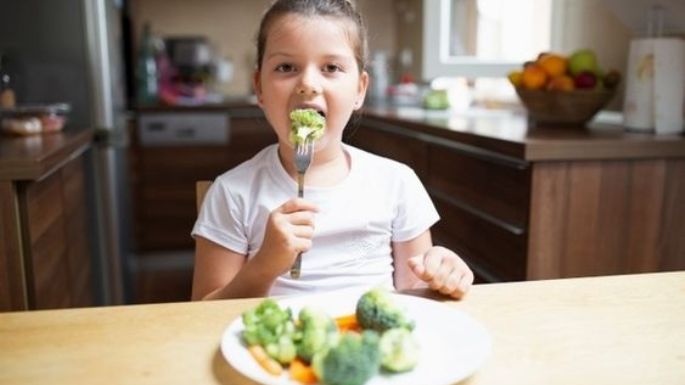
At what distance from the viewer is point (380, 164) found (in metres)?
1.07

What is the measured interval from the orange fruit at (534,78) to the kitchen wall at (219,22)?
1.92 m

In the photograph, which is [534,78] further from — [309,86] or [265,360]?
[265,360]

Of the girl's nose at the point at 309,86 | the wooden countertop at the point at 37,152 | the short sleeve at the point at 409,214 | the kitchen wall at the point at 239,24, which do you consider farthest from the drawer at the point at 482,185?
the kitchen wall at the point at 239,24

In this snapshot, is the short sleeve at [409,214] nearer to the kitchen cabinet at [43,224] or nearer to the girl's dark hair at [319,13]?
the girl's dark hair at [319,13]

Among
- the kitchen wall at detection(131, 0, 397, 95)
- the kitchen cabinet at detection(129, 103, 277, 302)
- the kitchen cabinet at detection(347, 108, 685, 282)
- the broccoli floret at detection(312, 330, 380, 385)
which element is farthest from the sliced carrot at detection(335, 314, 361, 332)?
the kitchen wall at detection(131, 0, 397, 95)

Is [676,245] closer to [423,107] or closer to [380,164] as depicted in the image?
[380,164]

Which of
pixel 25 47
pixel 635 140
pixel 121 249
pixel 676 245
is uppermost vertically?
pixel 25 47

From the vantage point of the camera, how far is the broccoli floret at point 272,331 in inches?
21.7

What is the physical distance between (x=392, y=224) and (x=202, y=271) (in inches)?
12.0

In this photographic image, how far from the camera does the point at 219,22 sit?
3861mm

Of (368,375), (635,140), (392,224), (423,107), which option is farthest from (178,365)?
(423,107)

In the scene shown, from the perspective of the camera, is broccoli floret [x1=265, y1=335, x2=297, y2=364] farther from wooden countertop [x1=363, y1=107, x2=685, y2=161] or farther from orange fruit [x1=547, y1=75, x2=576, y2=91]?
A: orange fruit [x1=547, y1=75, x2=576, y2=91]

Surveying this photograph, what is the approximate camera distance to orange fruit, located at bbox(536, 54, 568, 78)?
6.37 ft

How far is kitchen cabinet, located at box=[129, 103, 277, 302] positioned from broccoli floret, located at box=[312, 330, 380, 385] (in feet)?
9.02
